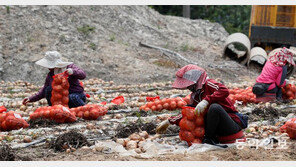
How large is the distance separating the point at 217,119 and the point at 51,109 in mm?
2494

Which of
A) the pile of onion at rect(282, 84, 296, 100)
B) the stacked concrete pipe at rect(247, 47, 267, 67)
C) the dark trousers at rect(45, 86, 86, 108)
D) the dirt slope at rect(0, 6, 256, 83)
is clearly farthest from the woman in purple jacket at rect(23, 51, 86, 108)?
the stacked concrete pipe at rect(247, 47, 267, 67)

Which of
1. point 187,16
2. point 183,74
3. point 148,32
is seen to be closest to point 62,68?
point 183,74

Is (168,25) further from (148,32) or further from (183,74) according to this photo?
(183,74)

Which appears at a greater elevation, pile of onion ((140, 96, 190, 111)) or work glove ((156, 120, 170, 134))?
work glove ((156, 120, 170, 134))

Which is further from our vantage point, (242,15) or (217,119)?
(242,15)

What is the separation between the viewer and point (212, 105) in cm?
394

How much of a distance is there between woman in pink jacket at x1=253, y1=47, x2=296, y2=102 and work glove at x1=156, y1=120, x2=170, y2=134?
8.87 feet

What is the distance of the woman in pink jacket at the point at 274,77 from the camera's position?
21.6ft

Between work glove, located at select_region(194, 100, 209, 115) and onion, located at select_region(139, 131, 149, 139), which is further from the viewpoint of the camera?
onion, located at select_region(139, 131, 149, 139)

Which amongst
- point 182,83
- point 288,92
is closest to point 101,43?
point 288,92

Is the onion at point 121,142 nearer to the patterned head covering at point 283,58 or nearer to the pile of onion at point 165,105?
the pile of onion at point 165,105

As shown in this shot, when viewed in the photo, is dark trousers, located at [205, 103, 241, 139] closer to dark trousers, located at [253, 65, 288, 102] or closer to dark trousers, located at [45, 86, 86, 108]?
dark trousers, located at [45, 86, 86, 108]

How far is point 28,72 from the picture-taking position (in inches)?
410

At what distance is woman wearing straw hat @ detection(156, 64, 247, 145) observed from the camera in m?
3.96
